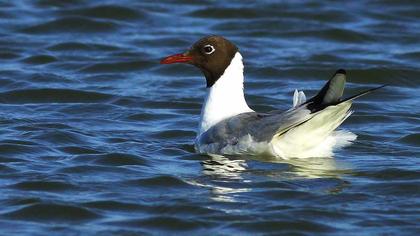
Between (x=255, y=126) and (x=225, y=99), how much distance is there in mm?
845

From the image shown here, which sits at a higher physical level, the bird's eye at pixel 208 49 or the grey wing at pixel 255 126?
the bird's eye at pixel 208 49

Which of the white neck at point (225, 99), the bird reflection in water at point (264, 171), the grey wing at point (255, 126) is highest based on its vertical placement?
the white neck at point (225, 99)

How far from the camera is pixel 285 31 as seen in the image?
1761 centimetres

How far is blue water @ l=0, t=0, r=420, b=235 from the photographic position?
9.21 m

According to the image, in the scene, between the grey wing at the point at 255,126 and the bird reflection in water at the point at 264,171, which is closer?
the bird reflection in water at the point at 264,171

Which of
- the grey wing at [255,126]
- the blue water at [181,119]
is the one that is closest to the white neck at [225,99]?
the grey wing at [255,126]

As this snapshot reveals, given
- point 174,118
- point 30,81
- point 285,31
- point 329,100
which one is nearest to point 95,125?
point 174,118

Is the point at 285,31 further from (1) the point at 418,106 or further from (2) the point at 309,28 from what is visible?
(1) the point at 418,106

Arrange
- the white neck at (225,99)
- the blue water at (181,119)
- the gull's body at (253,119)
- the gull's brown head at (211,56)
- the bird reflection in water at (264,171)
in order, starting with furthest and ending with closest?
the gull's brown head at (211,56)
the white neck at (225,99)
the gull's body at (253,119)
the bird reflection in water at (264,171)
the blue water at (181,119)

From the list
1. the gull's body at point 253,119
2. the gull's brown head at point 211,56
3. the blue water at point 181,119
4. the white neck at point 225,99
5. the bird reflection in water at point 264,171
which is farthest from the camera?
the gull's brown head at point 211,56

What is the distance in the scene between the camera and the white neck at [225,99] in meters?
11.4

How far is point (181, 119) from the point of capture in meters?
13.1

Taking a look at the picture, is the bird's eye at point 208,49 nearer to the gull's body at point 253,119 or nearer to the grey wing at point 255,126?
the gull's body at point 253,119

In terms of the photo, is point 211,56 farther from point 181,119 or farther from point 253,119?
point 181,119
